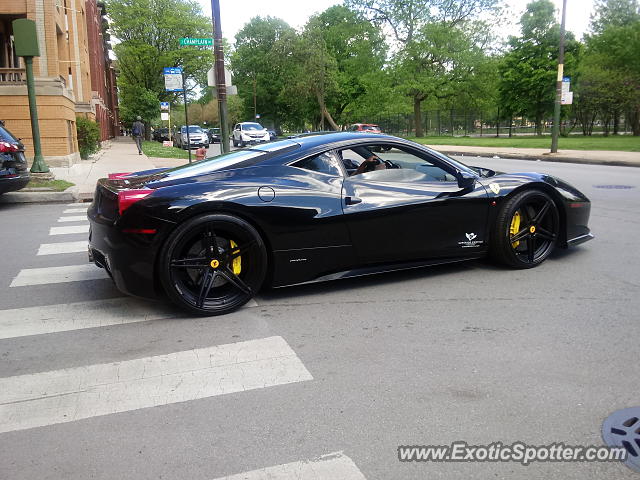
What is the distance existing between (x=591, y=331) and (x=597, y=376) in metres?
0.78

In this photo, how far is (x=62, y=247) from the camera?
7.20 m

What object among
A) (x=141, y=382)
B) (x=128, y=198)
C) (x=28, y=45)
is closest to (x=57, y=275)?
(x=128, y=198)

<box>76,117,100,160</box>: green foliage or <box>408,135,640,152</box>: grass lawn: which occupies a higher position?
<box>76,117,100,160</box>: green foliage

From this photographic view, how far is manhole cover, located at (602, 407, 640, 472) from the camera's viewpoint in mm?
2566

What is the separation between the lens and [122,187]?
4566 millimetres


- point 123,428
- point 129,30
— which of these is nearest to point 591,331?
point 123,428

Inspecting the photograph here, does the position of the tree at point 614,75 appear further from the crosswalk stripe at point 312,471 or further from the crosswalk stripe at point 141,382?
the crosswalk stripe at point 312,471

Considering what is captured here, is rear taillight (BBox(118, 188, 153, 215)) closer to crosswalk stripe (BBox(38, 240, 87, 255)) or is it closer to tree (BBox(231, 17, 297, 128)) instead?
crosswalk stripe (BBox(38, 240, 87, 255))

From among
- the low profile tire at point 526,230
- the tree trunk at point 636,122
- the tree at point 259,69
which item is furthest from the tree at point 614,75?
the low profile tire at point 526,230

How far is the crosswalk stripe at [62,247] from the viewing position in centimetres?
696

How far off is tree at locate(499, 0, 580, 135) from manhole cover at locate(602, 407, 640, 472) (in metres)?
57.5

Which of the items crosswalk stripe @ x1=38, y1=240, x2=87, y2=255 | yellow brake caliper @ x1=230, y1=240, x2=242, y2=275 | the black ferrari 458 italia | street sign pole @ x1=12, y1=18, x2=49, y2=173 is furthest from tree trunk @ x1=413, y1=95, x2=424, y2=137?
yellow brake caliper @ x1=230, y1=240, x2=242, y2=275

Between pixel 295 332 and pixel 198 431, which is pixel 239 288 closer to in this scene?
pixel 295 332

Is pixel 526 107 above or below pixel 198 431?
above
